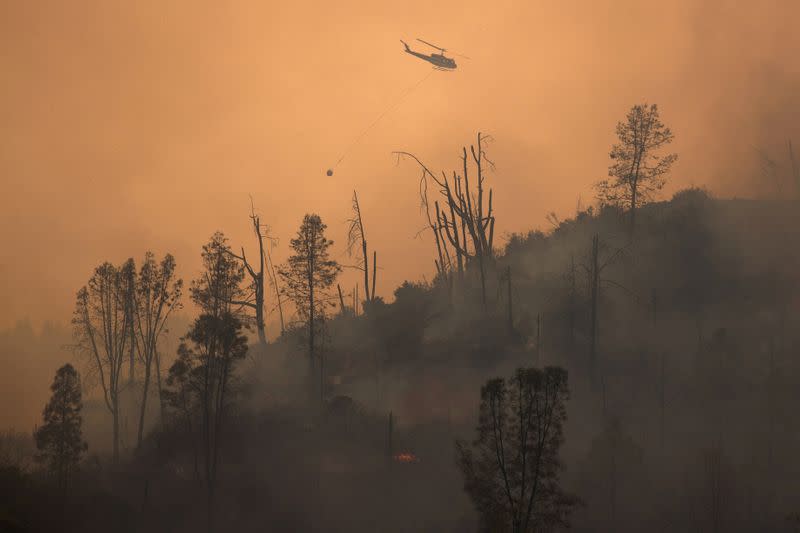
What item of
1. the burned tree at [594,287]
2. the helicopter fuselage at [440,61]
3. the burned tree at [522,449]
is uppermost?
the helicopter fuselage at [440,61]

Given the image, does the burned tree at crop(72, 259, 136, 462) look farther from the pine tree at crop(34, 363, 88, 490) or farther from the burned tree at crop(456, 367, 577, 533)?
the burned tree at crop(456, 367, 577, 533)

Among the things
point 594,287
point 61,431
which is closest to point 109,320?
Answer: point 61,431

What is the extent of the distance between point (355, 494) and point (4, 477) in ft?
69.6

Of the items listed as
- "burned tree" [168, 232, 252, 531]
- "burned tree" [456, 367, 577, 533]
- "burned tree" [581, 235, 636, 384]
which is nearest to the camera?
"burned tree" [456, 367, 577, 533]

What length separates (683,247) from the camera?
77.2 meters

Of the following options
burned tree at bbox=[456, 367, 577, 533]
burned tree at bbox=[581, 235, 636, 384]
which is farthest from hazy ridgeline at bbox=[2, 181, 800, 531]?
burned tree at bbox=[456, 367, 577, 533]

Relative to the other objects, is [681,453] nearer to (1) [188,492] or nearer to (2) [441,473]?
(2) [441,473]

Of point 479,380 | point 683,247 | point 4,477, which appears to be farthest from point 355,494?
point 683,247

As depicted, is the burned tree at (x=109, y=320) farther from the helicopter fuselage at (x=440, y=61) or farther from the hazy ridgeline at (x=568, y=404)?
the helicopter fuselage at (x=440, y=61)

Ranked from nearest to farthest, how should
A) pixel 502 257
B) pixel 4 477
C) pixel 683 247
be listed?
pixel 4 477 → pixel 683 247 → pixel 502 257

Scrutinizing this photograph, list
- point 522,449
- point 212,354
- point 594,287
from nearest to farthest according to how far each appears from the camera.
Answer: point 522,449
point 212,354
point 594,287

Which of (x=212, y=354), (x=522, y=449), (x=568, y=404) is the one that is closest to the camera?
(x=522, y=449)

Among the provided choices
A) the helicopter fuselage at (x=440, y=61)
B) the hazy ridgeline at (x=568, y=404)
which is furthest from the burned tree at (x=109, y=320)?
the helicopter fuselage at (x=440, y=61)

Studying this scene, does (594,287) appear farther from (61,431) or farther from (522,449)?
(61,431)
